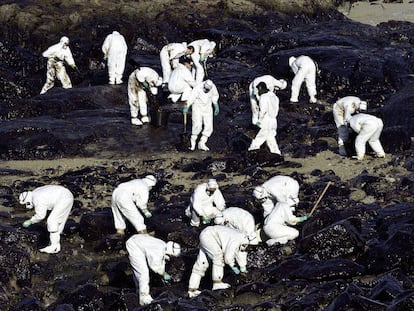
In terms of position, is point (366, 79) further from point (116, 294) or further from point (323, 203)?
point (116, 294)

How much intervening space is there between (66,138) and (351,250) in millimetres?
10496

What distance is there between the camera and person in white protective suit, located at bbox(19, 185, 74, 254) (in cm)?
2100

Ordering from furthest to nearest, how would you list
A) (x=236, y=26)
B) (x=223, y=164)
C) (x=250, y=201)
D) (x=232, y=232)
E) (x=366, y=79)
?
1. (x=236, y=26)
2. (x=366, y=79)
3. (x=223, y=164)
4. (x=250, y=201)
5. (x=232, y=232)

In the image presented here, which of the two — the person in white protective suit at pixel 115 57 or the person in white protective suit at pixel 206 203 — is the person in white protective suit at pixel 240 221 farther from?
the person in white protective suit at pixel 115 57

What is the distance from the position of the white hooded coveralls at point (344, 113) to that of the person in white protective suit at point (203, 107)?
323 cm

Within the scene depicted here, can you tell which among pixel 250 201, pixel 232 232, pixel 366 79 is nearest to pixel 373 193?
pixel 250 201

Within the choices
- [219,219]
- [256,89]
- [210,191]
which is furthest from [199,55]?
[219,219]

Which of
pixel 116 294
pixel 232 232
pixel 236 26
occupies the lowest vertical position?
pixel 116 294

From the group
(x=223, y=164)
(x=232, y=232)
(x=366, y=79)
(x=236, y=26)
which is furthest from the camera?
(x=236, y=26)

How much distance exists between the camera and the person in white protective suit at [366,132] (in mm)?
25094

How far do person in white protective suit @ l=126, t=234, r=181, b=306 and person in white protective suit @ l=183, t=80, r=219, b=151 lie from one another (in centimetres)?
791

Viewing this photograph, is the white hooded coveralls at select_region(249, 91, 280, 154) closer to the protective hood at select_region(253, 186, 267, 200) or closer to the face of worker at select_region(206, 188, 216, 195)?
the protective hood at select_region(253, 186, 267, 200)

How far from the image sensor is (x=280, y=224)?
20.7m

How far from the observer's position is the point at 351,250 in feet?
66.6
